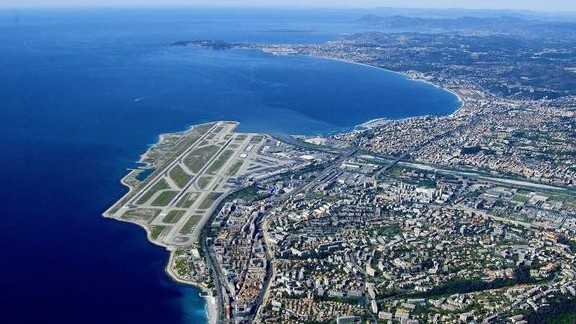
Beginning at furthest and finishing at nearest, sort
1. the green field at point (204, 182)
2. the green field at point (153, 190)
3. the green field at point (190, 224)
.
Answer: the green field at point (204, 182), the green field at point (153, 190), the green field at point (190, 224)

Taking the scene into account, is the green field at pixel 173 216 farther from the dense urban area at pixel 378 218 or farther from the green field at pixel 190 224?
the green field at pixel 190 224

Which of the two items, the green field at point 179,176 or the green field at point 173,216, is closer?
the green field at point 173,216

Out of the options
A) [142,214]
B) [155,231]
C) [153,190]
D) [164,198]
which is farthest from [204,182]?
[155,231]

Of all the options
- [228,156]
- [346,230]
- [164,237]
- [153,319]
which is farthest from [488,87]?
[153,319]

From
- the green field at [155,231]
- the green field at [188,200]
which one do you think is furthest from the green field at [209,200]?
the green field at [155,231]

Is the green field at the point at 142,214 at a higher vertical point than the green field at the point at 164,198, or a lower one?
lower

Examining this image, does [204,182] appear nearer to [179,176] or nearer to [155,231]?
[179,176]
